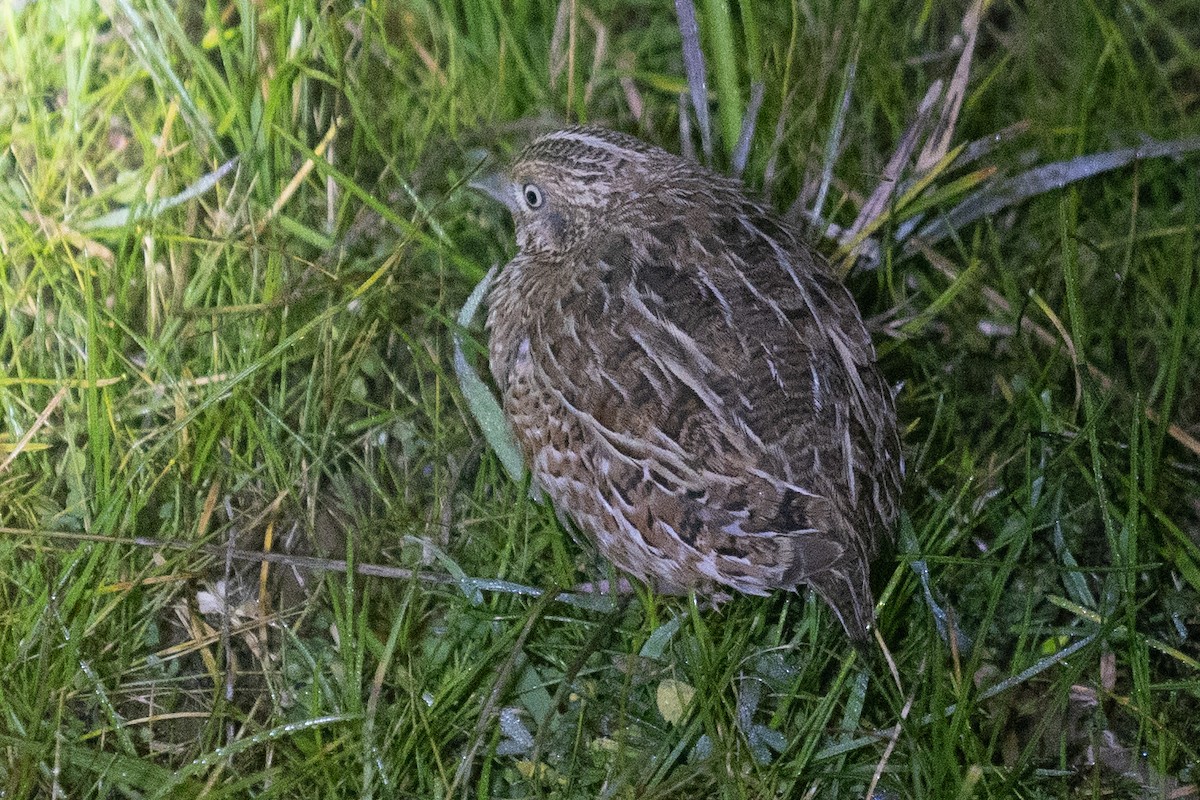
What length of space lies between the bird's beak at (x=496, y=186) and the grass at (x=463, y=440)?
0.15 metres

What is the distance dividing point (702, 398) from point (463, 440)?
79 centimetres

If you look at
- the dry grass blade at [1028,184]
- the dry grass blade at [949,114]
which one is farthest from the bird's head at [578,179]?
the dry grass blade at [1028,184]

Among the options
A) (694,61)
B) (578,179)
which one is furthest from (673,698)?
(694,61)

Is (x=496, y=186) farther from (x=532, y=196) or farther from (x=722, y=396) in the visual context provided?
(x=722, y=396)

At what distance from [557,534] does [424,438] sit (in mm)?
462

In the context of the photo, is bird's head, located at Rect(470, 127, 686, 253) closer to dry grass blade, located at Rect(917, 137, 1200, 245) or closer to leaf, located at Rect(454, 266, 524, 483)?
leaf, located at Rect(454, 266, 524, 483)

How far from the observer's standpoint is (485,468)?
8.41ft

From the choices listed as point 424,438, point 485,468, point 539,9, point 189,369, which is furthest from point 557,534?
point 539,9

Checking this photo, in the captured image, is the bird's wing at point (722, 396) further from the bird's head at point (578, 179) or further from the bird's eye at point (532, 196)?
the bird's eye at point (532, 196)

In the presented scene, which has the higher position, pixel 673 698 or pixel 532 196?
pixel 532 196

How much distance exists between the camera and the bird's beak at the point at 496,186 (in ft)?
8.84

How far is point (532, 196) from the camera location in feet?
8.61

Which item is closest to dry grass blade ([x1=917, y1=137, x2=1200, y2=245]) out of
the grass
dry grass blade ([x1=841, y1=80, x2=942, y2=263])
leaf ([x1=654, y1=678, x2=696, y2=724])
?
the grass

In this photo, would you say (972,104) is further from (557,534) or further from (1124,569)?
(557,534)
